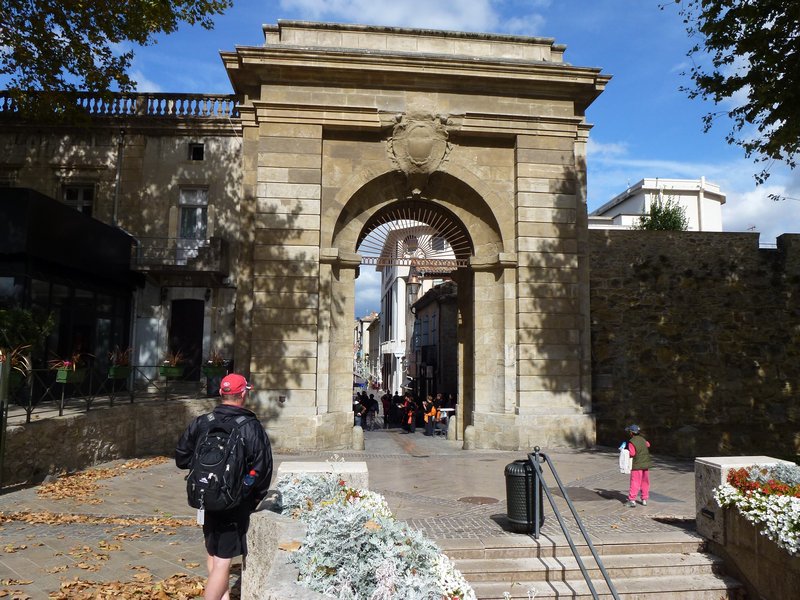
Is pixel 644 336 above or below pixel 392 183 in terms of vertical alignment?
below

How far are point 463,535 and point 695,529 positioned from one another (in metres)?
3.04

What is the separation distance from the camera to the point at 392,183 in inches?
564

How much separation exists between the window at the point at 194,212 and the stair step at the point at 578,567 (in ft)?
41.0

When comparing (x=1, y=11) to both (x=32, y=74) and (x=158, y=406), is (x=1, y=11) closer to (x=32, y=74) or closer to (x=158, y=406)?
(x=32, y=74)

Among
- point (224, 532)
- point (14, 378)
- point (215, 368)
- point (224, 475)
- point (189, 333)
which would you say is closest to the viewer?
point (224, 475)

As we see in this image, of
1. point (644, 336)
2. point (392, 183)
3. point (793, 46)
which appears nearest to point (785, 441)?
point (644, 336)

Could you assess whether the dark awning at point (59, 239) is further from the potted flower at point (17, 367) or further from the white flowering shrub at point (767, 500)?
the white flowering shrub at point (767, 500)

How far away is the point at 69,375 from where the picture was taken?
10.4 meters

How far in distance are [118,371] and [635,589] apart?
1110cm

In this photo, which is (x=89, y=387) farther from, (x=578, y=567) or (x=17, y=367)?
(x=578, y=567)

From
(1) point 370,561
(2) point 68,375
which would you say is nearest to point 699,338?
(1) point 370,561

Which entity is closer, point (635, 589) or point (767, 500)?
point (767, 500)

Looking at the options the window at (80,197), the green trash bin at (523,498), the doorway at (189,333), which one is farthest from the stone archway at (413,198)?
the green trash bin at (523,498)

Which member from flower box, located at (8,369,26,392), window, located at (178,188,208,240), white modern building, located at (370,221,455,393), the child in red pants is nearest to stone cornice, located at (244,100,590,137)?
window, located at (178,188,208,240)
